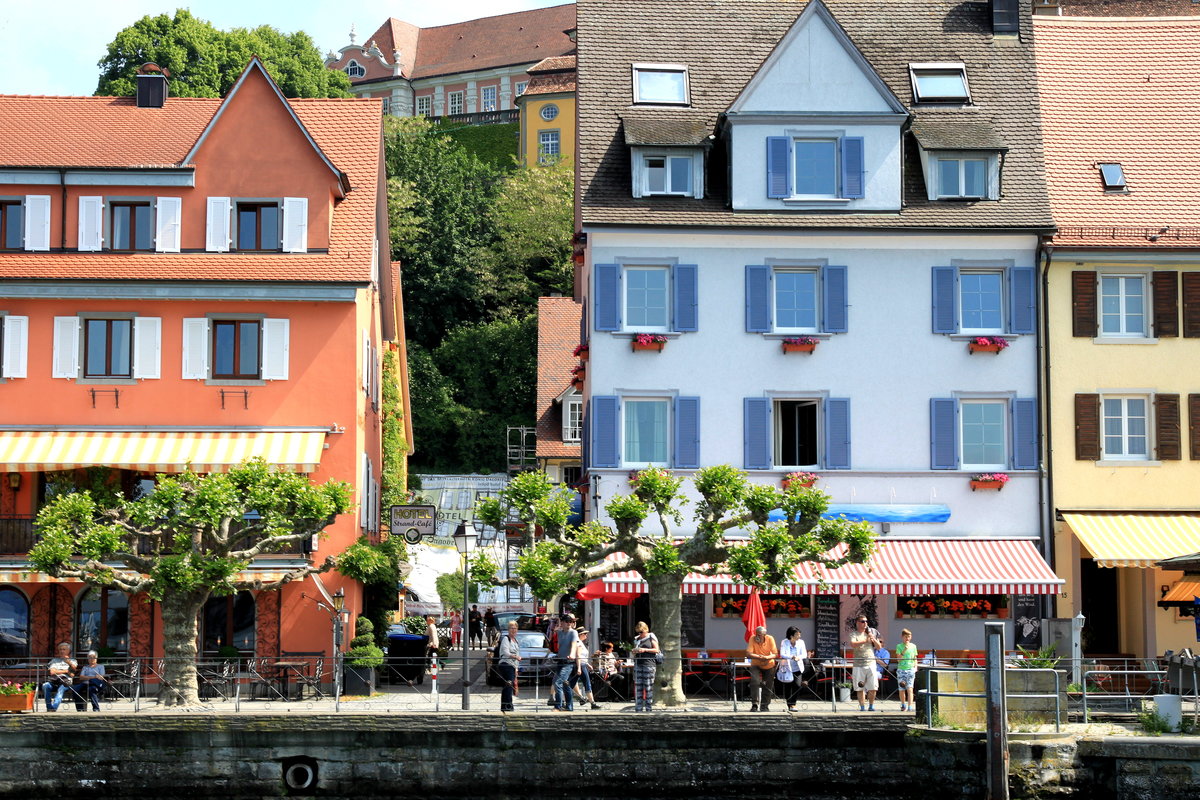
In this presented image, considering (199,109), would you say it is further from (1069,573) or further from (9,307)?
(1069,573)

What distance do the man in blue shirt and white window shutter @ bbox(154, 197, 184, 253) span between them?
1398cm

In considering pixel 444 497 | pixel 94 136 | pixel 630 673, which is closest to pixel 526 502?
pixel 630 673

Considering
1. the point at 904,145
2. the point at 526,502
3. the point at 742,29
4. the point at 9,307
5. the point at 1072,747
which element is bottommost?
the point at 1072,747

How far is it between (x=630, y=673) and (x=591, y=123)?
43.8ft

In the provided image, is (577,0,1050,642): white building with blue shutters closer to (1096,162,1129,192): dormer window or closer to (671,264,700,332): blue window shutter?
(671,264,700,332): blue window shutter

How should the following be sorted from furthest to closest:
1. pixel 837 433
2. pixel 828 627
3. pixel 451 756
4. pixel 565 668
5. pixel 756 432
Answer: pixel 837 433, pixel 756 432, pixel 828 627, pixel 565 668, pixel 451 756

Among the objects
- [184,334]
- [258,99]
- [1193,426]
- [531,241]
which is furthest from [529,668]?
[531,241]

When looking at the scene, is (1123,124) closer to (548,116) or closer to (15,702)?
(15,702)

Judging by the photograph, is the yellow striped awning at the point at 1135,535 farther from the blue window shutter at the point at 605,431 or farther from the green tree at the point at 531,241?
the green tree at the point at 531,241

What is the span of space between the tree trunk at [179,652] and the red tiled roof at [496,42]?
111m

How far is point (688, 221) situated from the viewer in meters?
39.2

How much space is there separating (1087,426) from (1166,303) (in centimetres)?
325

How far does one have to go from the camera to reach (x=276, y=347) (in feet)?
130

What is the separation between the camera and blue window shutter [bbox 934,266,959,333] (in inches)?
1561
